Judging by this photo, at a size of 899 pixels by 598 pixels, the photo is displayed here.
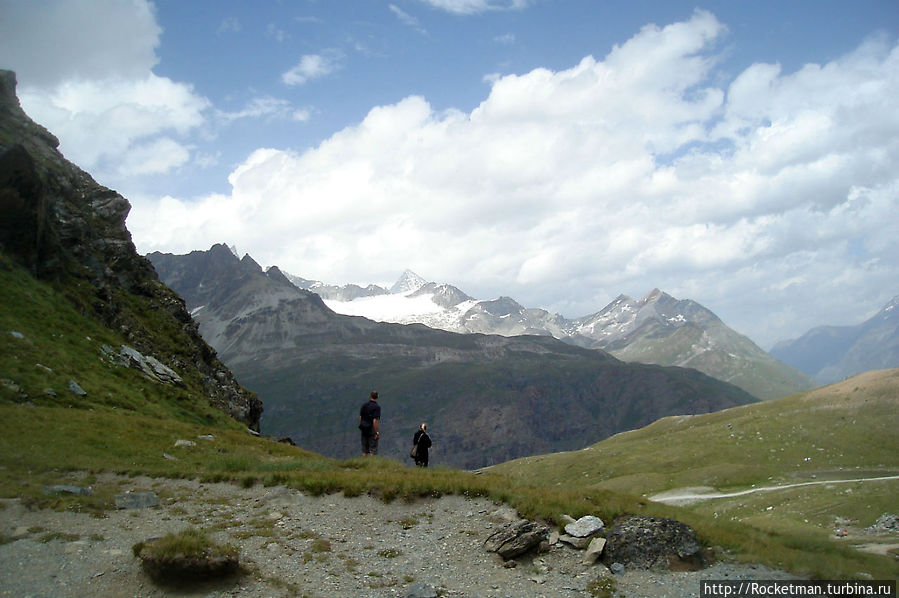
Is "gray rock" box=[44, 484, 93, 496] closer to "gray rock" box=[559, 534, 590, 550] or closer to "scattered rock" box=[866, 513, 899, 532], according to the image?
"gray rock" box=[559, 534, 590, 550]

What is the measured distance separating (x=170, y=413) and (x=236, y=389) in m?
36.1

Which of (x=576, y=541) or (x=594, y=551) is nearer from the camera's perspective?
(x=594, y=551)

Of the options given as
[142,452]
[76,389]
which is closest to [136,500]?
[142,452]

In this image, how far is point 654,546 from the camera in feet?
58.1

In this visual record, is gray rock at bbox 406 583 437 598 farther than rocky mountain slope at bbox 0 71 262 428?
No

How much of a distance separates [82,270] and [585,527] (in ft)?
223

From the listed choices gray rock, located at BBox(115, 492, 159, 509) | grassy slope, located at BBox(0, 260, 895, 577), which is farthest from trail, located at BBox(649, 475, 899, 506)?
gray rock, located at BBox(115, 492, 159, 509)

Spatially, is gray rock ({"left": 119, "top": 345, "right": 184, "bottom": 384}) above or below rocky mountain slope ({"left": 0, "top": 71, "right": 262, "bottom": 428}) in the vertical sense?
below

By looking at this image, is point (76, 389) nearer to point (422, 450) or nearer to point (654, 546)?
point (422, 450)

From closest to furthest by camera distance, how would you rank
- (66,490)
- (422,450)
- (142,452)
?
(66,490) < (142,452) < (422,450)

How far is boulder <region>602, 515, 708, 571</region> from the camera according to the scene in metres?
17.4

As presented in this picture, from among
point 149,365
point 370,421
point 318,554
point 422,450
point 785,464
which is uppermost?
point 149,365

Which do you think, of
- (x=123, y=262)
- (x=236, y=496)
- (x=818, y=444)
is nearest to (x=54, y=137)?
(x=123, y=262)

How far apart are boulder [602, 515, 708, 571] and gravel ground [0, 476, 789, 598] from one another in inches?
20.2
